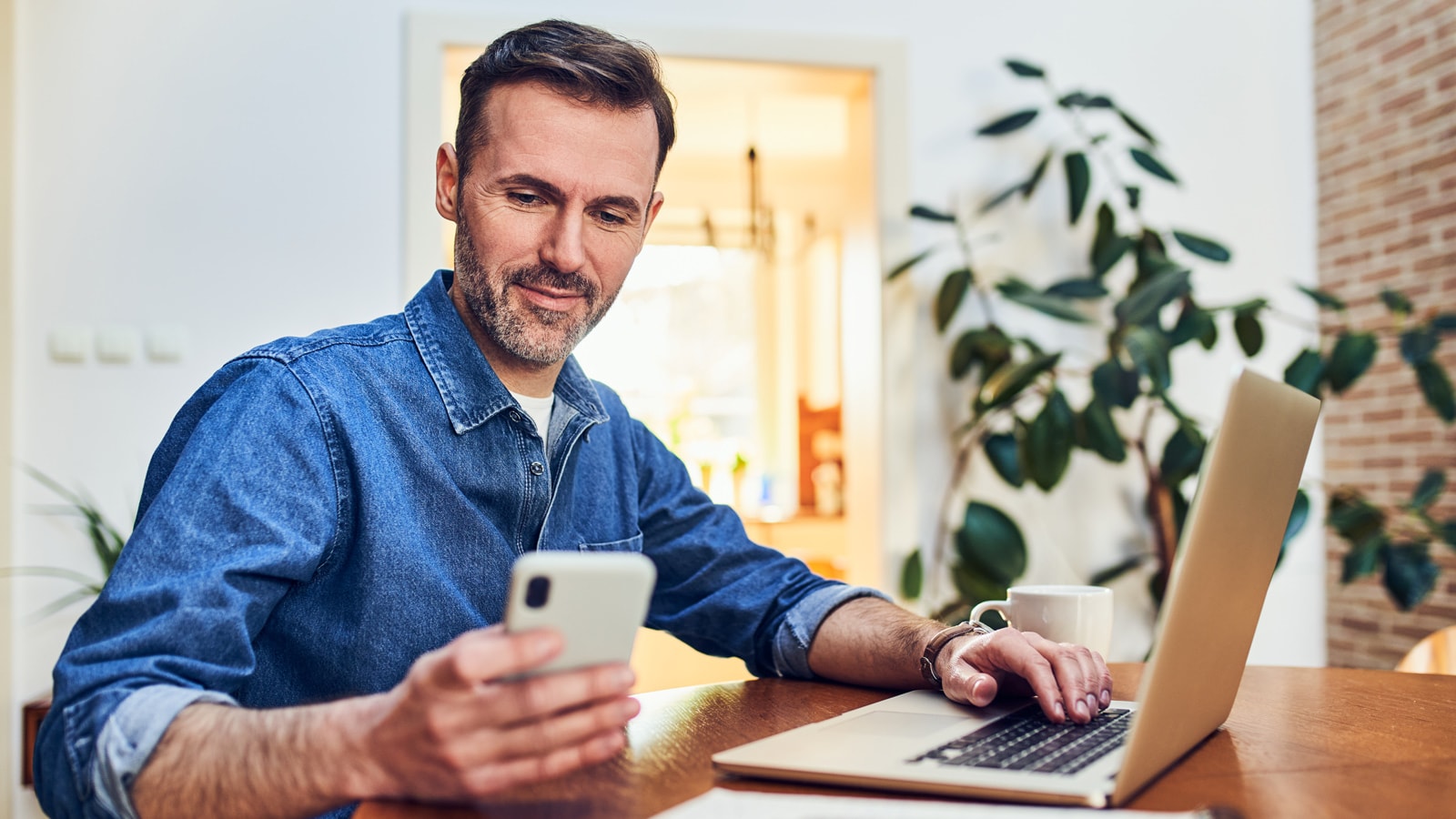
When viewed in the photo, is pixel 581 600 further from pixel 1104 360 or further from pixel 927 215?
pixel 1104 360

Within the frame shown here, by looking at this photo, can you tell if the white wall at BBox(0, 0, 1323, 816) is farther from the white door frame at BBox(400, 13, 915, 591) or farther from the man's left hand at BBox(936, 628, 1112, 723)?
the man's left hand at BBox(936, 628, 1112, 723)

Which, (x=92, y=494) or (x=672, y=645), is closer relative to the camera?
(x=92, y=494)

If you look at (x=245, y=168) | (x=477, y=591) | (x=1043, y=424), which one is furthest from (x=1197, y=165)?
(x=477, y=591)

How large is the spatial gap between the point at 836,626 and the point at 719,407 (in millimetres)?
5789

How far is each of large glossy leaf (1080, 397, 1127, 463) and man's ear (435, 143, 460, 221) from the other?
1991 mm

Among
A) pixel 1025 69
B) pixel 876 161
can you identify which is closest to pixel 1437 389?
pixel 1025 69

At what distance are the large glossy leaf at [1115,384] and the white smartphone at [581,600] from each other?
244cm

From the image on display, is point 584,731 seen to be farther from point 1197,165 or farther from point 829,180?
point 829,180

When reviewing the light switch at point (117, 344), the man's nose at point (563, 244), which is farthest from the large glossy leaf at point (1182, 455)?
the light switch at point (117, 344)

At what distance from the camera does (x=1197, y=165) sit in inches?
139

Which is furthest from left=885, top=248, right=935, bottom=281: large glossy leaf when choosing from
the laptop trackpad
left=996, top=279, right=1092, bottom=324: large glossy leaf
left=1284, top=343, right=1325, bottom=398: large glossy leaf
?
the laptop trackpad

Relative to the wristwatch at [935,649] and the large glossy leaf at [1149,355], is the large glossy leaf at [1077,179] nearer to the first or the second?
the large glossy leaf at [1149,355]

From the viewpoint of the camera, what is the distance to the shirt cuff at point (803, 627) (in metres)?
1.32

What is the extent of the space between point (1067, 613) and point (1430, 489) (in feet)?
8.24
